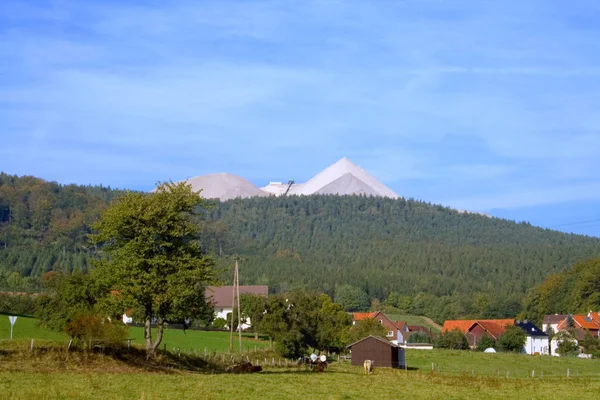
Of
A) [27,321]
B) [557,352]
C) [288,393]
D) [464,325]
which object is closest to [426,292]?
[464,325]

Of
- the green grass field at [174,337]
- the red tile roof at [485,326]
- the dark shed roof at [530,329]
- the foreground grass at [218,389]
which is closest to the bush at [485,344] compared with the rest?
the dark shed roof at [530,329]

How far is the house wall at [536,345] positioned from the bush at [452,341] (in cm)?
1510

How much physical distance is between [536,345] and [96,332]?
Answer: 9965 centimetres

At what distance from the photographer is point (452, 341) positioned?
114 metres

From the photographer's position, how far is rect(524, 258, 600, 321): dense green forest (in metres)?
147

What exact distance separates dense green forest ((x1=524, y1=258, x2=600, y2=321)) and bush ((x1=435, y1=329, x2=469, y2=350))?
39327 mm

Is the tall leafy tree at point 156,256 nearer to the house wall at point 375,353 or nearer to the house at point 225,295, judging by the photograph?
the house wall at point 375,353

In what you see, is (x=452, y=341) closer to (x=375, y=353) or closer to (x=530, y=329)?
(x=530, y=329)

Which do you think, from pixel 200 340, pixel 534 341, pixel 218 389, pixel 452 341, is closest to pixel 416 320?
pixel 534 341

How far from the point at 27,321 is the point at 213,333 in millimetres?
28385

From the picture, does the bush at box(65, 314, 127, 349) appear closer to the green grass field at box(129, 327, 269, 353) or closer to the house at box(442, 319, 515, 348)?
the green grass field at box(129, 327, 269, 353)

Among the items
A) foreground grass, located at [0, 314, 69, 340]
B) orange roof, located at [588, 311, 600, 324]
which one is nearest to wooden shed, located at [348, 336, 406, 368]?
foreground grass, located at [0, 314, 69, 340]

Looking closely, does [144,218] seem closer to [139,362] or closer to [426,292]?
[139,362]

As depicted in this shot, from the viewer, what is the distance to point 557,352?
115875 millimetres
